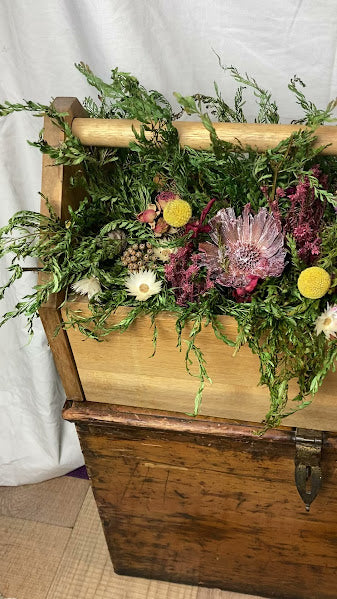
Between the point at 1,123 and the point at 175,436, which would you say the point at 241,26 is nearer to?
the point at 1,123

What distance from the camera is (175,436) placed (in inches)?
37.7

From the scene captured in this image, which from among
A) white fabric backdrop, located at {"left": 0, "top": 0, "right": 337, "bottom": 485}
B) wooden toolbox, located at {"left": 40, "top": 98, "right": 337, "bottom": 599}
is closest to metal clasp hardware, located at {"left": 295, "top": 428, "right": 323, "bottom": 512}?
wooden toolbox, located at {"left": 40, "top": 98, "right": 337, "bottom": 599}

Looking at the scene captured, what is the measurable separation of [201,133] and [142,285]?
22 cm

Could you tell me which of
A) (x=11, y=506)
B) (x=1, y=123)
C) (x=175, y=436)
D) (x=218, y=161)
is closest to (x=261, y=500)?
(x=175, y=436)

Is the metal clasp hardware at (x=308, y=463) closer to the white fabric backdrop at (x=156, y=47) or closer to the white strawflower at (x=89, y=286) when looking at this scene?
the white strawflower at (x=89, y=286)

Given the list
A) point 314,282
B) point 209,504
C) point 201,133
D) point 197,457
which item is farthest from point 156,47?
point 209,504

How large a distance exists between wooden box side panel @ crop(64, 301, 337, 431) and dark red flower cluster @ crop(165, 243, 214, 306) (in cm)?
4

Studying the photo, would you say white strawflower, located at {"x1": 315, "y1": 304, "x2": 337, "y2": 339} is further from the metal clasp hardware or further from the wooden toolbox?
the metal clasp hardware

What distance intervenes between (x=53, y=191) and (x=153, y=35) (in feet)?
1.15

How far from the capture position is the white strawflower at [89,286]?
828mm

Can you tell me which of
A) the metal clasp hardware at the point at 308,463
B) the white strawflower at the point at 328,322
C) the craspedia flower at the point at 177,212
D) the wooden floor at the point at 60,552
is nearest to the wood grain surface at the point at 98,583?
the wooden floor at the point at 60,552

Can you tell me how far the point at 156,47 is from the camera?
100cm

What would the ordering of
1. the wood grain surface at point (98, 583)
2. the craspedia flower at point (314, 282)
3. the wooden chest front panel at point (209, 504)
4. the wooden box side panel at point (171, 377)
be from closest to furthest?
1. the craspedia flower at point (314, 282)
2. the wooden box side panel at point (171, 377)
3. the wooden chest front panel at point (209, 504)
4. the wood grain surface at point (98, 583)

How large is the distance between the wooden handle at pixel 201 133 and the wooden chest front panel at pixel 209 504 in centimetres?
42
